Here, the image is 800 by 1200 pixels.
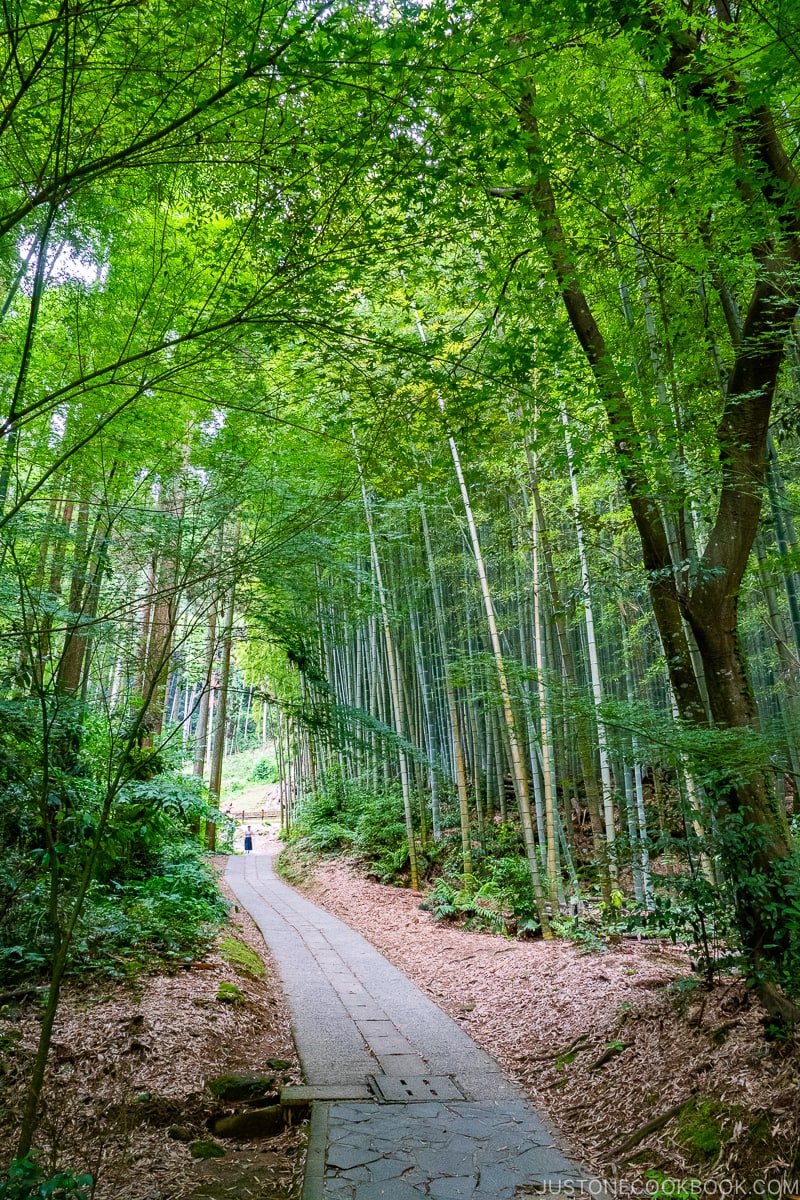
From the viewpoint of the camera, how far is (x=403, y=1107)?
316 centimetres

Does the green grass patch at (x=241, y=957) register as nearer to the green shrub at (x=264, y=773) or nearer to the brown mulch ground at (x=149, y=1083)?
the brown mulch ground at (x=149, y=1083)

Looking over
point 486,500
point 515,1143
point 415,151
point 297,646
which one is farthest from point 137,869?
point 415,151

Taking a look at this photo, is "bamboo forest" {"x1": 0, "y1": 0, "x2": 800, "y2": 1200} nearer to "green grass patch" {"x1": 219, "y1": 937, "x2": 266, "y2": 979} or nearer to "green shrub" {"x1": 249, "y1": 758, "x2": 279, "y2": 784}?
"green grass patch" {"x1": 219, "y1": 937, "x2": 266, "y2": 979}

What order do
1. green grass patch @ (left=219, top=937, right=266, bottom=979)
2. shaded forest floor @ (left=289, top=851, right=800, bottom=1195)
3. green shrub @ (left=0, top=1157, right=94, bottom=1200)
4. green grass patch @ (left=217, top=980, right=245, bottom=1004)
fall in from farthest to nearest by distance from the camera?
1. green grass patch @ (left=219, top=937, right=266, bottom=979)
2. green grass patch @ (left=217, top=980, right=245, bottom=1004)
3. shaded forest floor @ (left=289, top=851, right=800, bottom=1195)
4. green shrub @ (left=0, top=1157, right=94, bottom=1200)

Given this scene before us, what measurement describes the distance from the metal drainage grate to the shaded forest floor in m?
0.41

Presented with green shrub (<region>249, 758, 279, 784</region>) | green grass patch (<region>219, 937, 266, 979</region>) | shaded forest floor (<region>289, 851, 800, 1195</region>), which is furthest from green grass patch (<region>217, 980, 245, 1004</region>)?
green shrub (<region>249, 758, 279, 784</region>)

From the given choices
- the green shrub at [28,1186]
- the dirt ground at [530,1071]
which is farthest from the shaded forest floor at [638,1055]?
the green shrub at [28,1186]

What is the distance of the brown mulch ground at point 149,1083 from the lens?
2.58 metres

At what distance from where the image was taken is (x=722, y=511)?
137 inches

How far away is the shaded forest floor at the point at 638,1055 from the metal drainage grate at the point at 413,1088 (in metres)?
0.41

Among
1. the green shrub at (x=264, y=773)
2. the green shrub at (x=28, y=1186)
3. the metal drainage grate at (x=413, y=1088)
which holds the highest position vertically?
the green shrub at (x=264, y=773)

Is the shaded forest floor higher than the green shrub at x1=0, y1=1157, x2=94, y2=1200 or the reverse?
the reverse

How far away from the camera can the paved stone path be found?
255 centimetres

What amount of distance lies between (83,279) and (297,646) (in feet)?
8.46
